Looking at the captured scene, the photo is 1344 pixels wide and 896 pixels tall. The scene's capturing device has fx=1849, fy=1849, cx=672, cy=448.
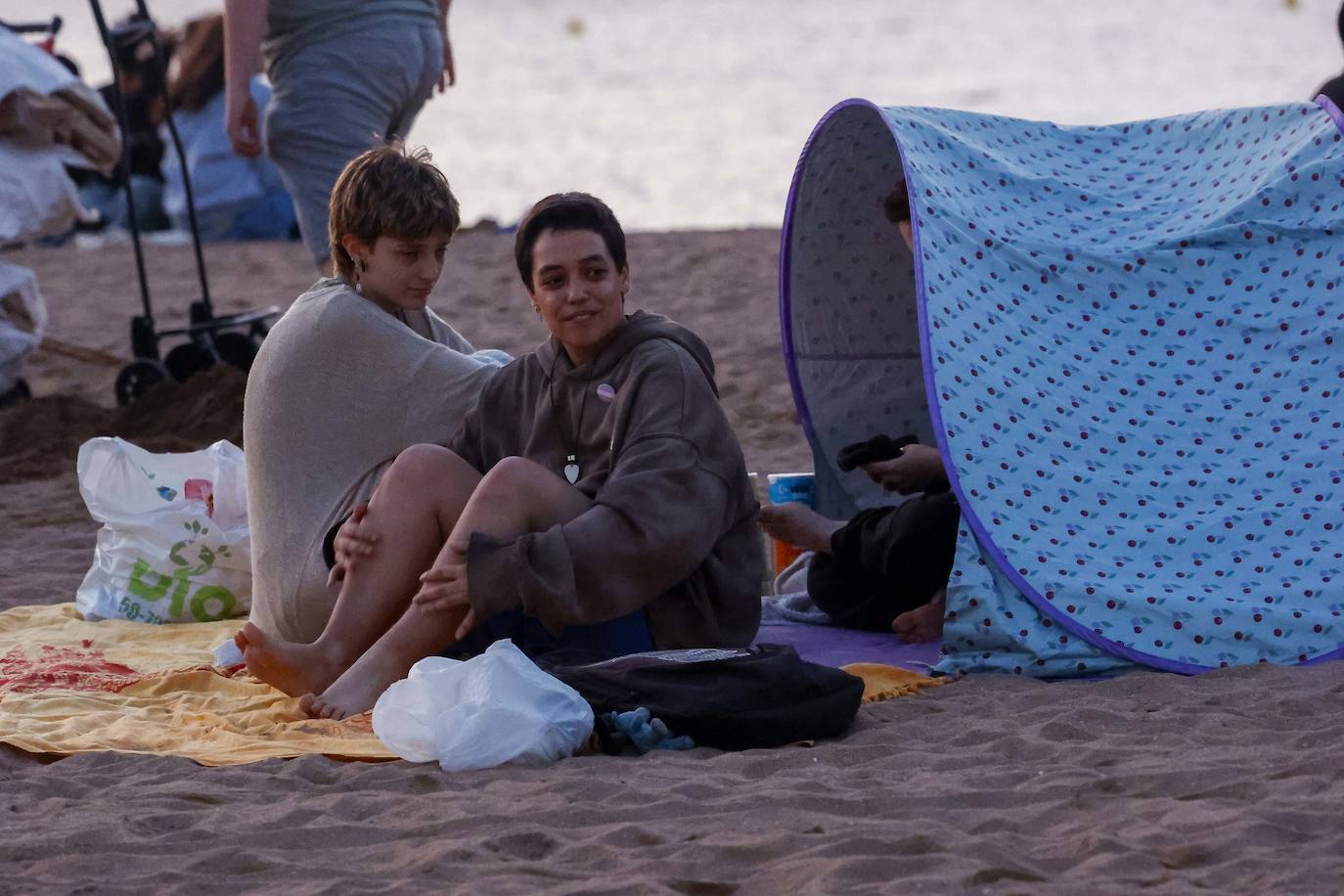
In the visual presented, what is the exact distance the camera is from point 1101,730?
2998 mm

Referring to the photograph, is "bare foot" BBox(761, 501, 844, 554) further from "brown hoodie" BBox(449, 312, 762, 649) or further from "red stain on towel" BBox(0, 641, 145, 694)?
"red stain on towel" BBox(0, 641, 145, 694)

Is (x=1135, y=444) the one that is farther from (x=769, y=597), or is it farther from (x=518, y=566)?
(x=518, y=566)

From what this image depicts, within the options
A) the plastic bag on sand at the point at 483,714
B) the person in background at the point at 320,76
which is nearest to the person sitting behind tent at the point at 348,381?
the plastic bag on sand at the point at 483,714

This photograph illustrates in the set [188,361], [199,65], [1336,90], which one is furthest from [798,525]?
[199,65]

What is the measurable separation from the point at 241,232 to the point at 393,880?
849 centimetres

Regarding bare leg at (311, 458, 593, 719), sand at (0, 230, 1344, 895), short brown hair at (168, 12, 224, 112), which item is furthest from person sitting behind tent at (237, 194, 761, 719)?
short brown hair at (168, 12, 224, 112)

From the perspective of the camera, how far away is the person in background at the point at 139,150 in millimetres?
8367

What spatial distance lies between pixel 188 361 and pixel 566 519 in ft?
12.4

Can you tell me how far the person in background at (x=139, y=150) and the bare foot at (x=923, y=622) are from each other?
421 cm

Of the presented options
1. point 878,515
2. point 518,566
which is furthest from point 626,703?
point 878,515

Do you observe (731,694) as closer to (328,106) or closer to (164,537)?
(164,537)

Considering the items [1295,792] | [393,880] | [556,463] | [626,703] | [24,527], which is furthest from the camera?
[24,527]

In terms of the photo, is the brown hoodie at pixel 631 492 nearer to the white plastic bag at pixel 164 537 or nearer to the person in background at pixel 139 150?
the white plastic bag at pixel 164 537

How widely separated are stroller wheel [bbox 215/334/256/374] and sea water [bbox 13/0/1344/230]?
15.1ft
